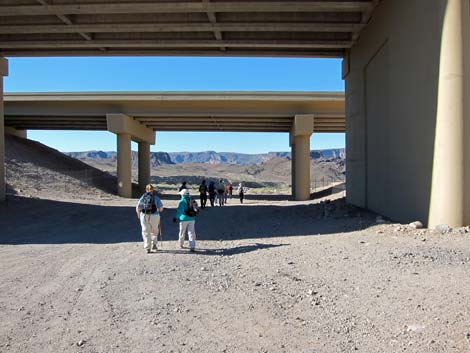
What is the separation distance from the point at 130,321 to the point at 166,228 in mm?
7359

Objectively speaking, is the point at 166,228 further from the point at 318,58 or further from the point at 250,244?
the point at 318,58

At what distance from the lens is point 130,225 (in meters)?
12.6

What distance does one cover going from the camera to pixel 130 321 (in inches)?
169

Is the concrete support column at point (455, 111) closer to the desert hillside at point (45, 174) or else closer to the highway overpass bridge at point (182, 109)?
the highway overpass bridge at point (182, 109)

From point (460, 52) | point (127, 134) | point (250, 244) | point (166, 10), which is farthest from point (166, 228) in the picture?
point (127, 134)

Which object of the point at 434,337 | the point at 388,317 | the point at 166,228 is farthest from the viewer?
the point at 166,228

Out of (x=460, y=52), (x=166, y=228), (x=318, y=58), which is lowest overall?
(x=166, y=228)

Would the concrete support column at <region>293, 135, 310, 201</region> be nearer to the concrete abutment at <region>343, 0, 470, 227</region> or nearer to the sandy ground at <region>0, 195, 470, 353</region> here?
the concrete abutment at <region>343, 0, 470, 227</region>

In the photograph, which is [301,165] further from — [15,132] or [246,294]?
[15,132]

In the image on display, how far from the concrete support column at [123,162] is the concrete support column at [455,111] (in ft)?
76.8

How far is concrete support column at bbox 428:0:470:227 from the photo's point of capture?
24.5 ft

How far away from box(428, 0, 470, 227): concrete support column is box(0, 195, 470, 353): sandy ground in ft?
2.31

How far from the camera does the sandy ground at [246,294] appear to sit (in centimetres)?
377

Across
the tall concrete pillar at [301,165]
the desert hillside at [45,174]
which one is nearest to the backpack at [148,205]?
the desert hillside at [45,174]
